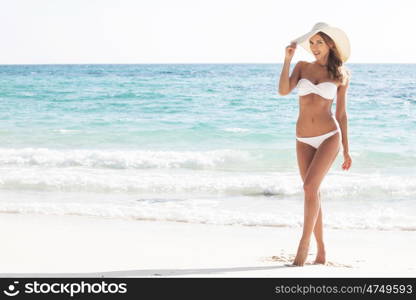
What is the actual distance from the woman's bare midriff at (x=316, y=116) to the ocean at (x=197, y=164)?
2.33 m

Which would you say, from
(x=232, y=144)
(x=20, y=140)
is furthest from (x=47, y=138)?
(x=232, y=144)

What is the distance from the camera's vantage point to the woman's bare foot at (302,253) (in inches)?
176

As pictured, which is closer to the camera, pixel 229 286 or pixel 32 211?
pixel 229 286

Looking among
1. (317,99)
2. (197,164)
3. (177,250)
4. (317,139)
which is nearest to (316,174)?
(317,139)

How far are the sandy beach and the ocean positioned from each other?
40 cm

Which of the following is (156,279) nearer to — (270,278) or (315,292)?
(270,278)

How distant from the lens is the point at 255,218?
6.69 metres

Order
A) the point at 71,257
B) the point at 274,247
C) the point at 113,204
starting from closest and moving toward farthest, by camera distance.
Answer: the point at 71,257 → the point at 274,247 → the point at 113,204

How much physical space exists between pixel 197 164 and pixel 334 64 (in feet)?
22.7

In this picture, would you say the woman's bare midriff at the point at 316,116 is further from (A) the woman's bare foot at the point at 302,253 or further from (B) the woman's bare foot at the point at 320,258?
(B) the woman's bare foot at the point at 320,258

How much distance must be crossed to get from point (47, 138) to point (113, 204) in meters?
7.86
